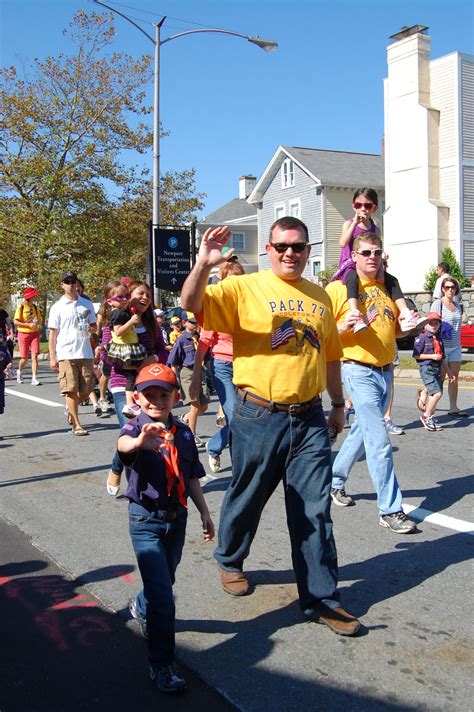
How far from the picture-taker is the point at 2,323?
9844mm

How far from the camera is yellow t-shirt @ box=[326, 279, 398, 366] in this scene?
209 inches

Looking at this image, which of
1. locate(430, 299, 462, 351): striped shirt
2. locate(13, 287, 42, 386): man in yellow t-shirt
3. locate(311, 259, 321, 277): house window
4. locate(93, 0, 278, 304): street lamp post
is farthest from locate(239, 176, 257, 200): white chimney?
locate(430, 299, 462, 351): striped shirt

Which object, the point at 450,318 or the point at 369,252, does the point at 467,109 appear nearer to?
the point at 450,318

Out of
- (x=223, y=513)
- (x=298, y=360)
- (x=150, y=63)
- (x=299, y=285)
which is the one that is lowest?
(x=223, y=513)

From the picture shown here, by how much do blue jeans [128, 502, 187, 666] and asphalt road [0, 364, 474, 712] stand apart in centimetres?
20

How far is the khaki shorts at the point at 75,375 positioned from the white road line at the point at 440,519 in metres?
4.81

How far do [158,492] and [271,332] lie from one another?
97 cm

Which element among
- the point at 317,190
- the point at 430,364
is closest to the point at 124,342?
the point at 430,364

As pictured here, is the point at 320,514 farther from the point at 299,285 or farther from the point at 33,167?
the point at 33,167

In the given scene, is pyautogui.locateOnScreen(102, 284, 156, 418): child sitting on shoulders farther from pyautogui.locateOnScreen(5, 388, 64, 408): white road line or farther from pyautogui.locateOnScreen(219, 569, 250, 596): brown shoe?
pyautogui.locateOnScreen(5, 388, 64, 408): white road line

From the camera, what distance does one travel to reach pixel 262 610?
3986 mm

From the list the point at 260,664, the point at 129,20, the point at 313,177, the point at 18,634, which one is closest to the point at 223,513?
the point at 260,664

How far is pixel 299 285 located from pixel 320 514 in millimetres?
1170

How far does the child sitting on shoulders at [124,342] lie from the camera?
21.4 ft
